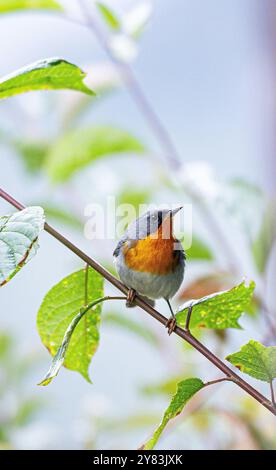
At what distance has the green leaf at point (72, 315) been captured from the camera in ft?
3.31

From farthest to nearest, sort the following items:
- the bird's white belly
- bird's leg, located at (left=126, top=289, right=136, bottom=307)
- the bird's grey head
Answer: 1. the bird's grey head
2. the bird's white belly
3. bird's leg, located at (left=126, top=289, right=136, bottom=307)

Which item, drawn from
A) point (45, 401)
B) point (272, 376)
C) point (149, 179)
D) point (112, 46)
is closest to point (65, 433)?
point (45, 401)

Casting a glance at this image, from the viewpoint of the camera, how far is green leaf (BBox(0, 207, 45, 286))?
0.69m

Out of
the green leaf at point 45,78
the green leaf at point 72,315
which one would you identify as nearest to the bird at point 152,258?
the green leaf at point 72,315

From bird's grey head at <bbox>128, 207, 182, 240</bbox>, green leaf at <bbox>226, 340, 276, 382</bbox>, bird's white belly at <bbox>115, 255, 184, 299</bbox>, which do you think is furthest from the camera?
bird's grey head at <bbox>128, 207, 182, 240</bbox>

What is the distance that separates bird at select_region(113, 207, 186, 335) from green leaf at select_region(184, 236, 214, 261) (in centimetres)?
21

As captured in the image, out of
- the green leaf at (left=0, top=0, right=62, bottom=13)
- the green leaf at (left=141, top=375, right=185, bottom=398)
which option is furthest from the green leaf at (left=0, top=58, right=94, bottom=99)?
the green leaf at (left=141, top=375, right=185, bottom=398)

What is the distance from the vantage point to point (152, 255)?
55.1 inches

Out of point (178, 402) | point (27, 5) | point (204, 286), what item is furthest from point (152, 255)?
point (27, 5)

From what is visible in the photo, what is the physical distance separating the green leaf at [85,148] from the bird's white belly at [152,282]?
17.3 inches

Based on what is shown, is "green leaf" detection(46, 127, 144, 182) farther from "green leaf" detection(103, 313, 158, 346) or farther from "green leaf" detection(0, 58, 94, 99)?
"green leaf" detection(0, 58, 94, 99)

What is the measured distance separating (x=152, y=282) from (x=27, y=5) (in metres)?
0.76

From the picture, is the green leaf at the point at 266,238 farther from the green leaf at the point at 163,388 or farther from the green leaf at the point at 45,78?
the green leaf at the point at 45,78

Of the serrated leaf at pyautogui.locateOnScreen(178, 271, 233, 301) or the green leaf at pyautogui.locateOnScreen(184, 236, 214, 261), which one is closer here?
the serrated leaf at pyautogui.locateOnScreen(178, 271, 233, 301)
